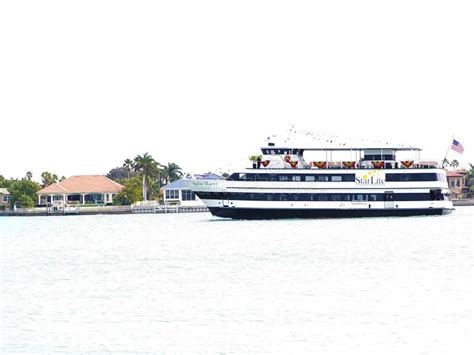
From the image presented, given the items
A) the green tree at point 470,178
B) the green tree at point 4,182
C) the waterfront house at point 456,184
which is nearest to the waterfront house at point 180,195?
the green tree at point 4,182

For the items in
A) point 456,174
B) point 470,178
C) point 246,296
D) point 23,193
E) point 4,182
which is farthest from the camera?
point 470,178

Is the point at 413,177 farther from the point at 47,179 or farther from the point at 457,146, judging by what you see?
the point at 47,179

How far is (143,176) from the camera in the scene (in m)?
160

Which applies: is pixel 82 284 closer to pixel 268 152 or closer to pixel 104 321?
pixel 104 321

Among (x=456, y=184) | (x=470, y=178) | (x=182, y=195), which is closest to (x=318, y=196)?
(x=182, y=195)

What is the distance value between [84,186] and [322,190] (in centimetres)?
7001

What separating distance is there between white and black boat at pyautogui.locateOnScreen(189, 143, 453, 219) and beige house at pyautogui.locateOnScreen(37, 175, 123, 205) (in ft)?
210

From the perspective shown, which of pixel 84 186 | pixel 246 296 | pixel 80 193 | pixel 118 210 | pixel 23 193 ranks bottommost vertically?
pixel 246 296

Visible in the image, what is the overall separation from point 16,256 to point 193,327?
31.7 metres

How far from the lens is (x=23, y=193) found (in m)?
148

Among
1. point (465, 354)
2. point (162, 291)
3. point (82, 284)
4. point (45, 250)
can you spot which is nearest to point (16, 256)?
point (45, 250)

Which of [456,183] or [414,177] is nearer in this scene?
[414,177]

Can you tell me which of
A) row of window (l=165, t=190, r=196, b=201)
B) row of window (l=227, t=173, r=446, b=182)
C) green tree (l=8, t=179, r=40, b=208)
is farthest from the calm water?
green tree (l=8, t=179, r=40, b=208)

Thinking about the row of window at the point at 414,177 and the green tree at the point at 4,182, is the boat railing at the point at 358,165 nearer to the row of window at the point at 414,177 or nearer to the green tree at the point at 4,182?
the row of window at the point at 414,177
